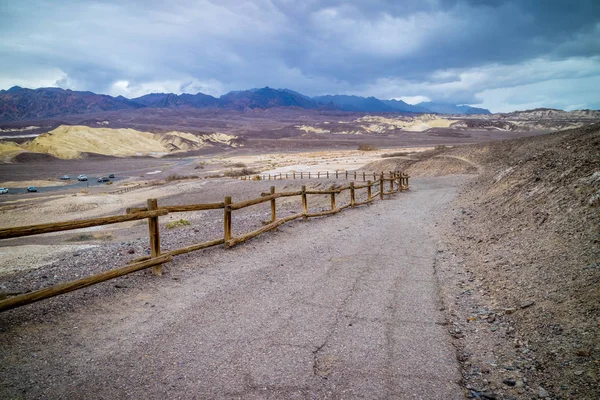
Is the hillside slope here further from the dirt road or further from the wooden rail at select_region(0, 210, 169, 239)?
the wooden rail at select_region(0, 210, 169, 239)

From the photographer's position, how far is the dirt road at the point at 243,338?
4.30 m

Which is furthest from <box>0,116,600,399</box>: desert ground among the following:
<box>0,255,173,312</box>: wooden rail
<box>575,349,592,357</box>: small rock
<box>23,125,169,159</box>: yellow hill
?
<box>23,125,169,159</box>: yellow hill

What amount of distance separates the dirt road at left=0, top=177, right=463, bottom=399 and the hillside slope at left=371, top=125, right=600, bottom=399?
0.53 m

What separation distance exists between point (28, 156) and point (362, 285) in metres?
117

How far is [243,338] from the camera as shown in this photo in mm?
5332

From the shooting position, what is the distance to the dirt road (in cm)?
430

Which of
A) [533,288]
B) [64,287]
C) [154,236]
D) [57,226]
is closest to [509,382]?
[533,288]

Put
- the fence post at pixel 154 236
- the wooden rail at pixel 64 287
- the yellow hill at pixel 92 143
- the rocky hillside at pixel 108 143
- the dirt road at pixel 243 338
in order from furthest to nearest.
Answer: the yellow hill at pixel 92 143 → the rocky hillside at pixel 108 143 → the fence post at pixel 154 236 → the wooden rail at pixel 64 287 → the dirt road at pixel 243 338

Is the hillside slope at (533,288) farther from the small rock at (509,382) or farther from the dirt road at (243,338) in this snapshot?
the dirt road at (243,338)

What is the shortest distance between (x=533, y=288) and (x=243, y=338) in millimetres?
5067

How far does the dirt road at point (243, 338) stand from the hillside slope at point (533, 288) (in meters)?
0.53

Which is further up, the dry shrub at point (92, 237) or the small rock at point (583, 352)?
the small rock at point (583, 352)

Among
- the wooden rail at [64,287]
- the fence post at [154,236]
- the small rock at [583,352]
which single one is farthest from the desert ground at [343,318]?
the wooden rail at [64,287]

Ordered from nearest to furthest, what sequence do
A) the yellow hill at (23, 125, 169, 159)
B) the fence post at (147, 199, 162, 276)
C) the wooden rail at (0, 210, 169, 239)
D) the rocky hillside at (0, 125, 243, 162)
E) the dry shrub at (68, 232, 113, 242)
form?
1. the wooden rail at (0, 210, 169, 239)
2. the fence post at (147, 199, 162, 276)
3. the dry shrub at (68, 232, 113, 242)
4. the rocky hillside at (0, 125, 243, 162)
5. the yellow hill at (23, 125, 169, 159)
